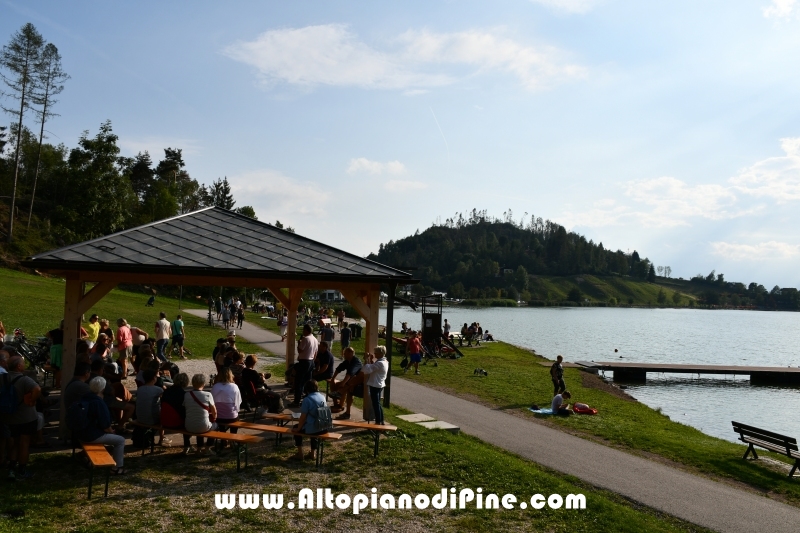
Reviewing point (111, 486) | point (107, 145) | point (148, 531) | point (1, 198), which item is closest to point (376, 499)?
point (148, 531)

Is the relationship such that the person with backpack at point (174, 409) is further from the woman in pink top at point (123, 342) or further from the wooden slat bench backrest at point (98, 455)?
the woman in pink top at point (123, 342)

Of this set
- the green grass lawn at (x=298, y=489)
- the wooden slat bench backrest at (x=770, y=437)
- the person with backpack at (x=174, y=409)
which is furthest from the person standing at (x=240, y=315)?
the wooden slat bench backrest at (x=770, y=437)

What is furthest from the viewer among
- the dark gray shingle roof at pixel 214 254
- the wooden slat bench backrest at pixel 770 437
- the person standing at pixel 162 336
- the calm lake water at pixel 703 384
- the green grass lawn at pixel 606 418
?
the calm lake water at pixel 703 384

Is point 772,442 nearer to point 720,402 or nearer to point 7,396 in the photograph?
point 7,396

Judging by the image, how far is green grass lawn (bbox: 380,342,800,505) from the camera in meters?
12.1

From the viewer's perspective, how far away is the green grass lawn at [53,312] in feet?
75.3

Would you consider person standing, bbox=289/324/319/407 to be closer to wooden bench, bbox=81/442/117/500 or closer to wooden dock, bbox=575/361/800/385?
wooden bench, bbox=81/442/117/500

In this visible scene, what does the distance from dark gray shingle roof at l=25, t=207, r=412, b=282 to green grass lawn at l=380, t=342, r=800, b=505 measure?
660 centimetres

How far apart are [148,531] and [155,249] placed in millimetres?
5851

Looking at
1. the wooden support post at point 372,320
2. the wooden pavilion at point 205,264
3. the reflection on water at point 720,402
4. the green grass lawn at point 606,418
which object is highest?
the wooden pavilion at point 205,264

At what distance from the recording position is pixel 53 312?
27.4 meters

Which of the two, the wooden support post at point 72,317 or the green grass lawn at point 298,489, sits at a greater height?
the wooden support post at point 72,317

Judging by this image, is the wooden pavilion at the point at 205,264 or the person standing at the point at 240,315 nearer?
the wooden pavilion at the point at 205,264

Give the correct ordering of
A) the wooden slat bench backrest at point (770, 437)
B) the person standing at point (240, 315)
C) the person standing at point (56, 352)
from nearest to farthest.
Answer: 1. the wooden slat bench backrest at point (770, 437)
2. the person standing at point (56, 352)
3. the person standing at point (240, 315)
